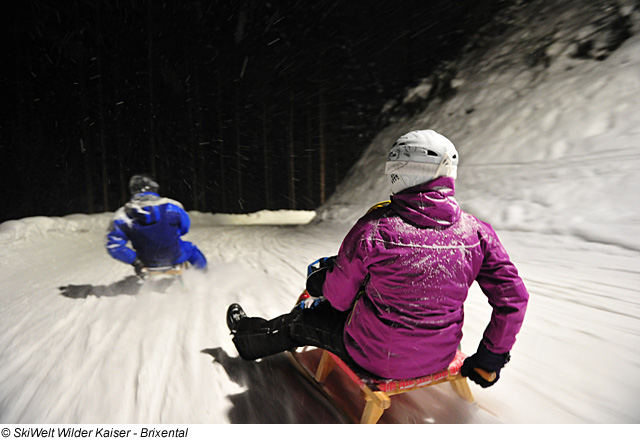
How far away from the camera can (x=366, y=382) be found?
1.20 meters

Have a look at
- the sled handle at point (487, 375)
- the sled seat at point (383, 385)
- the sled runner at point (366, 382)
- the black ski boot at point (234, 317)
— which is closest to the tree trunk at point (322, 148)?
the black ski boot at point (234, 317)

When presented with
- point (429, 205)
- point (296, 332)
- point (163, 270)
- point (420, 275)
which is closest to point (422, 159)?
point (429, 205)

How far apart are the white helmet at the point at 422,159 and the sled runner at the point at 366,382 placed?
0.68 m

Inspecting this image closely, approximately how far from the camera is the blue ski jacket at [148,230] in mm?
2793

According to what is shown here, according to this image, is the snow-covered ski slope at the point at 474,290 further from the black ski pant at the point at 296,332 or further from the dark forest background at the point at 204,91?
the dark forest background at the point at 204,91

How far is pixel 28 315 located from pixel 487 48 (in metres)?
8.53

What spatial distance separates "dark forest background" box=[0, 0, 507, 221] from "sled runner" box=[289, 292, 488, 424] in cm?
799

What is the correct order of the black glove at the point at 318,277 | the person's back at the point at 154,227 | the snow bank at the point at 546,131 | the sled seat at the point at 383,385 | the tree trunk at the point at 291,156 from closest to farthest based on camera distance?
the sled seat at the point at 383,385
the black glove at the point at 318,277
the person's back at the point at 154,227
the snow bank at the point at 546,131
the tree trunk at the point at 291,156

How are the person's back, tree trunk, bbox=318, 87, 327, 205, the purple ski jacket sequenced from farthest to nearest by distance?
tree trunk, bbox=318, 87, 327, 205
the person's back
the purple ski jacket

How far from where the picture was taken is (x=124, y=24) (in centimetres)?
862

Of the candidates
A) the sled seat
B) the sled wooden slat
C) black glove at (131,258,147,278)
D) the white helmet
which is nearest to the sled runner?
the sled seat

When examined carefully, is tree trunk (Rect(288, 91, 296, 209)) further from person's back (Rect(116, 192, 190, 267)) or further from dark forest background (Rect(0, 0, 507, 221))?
person's back (Rect(116, 192, 190, 267))

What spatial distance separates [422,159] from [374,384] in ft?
2.54

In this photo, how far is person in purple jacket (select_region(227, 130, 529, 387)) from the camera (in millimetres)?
1053
